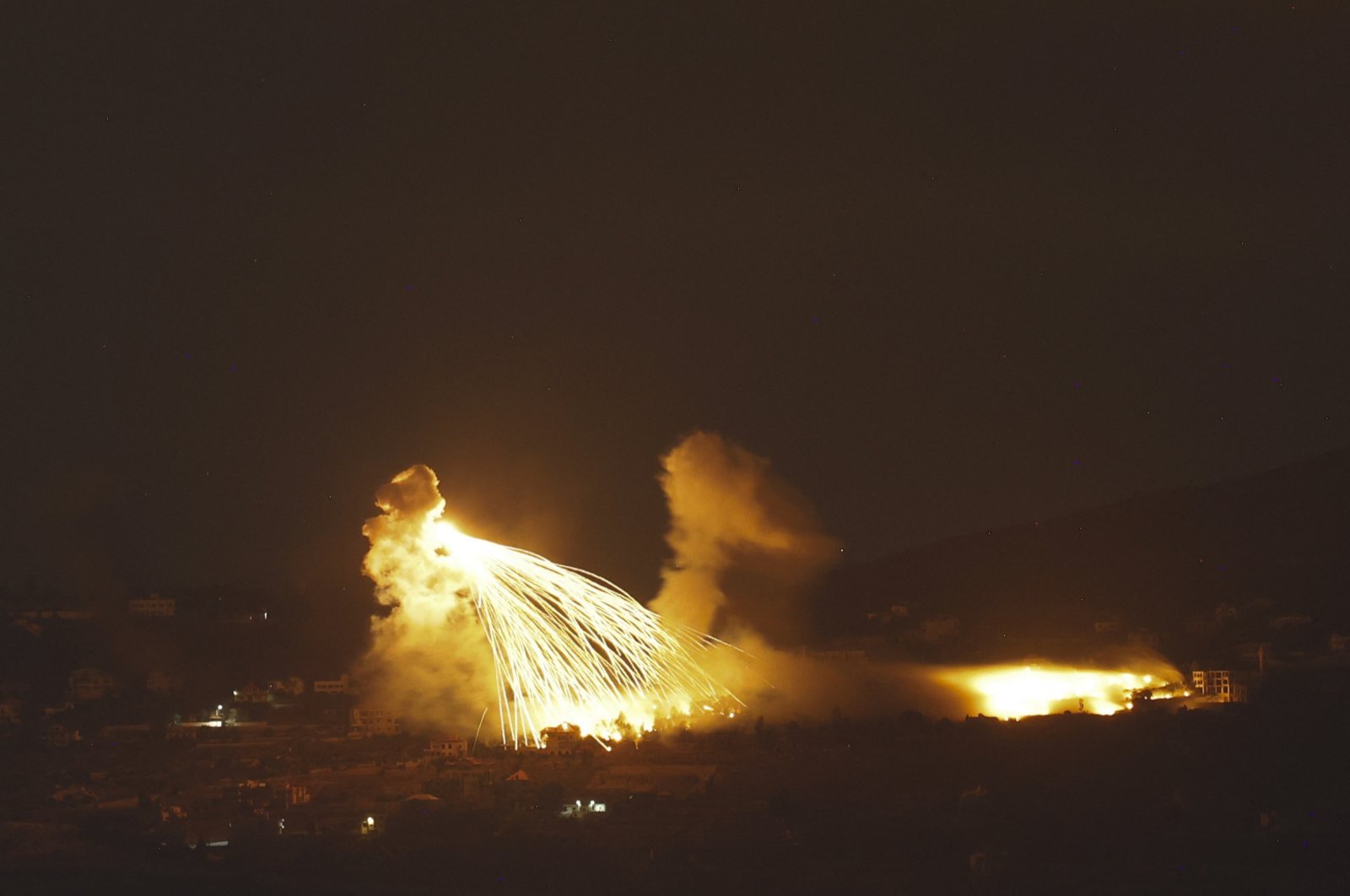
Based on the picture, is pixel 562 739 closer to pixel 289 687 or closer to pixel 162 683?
pixel 289 687

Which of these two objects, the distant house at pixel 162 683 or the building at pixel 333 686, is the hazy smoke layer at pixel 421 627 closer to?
the building at pixel 333 686

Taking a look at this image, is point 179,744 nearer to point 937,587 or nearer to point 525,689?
point 525,689

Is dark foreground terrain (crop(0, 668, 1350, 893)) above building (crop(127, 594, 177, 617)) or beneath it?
beneath

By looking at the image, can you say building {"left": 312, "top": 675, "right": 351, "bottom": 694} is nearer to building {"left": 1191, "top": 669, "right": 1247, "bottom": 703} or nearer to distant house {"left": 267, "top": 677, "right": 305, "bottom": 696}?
distant house {"left": 267, "top": 677, "right": 305, "bottom": 696}

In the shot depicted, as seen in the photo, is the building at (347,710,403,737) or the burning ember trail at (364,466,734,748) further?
the building at (347,710,403,737)

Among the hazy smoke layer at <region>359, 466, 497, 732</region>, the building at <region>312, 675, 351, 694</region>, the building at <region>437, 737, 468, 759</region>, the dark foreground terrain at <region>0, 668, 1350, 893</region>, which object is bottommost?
the dark foreground terrain at <region>0, 668, 1350, 893</region>

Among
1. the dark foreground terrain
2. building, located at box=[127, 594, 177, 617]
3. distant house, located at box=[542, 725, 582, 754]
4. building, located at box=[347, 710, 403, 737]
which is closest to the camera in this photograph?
the dark foreground terrain

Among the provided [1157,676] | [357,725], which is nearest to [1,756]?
[357,725]

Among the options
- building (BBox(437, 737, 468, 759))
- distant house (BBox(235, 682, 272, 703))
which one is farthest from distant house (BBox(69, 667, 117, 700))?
building (BBox(437, 737, 468, 759))
